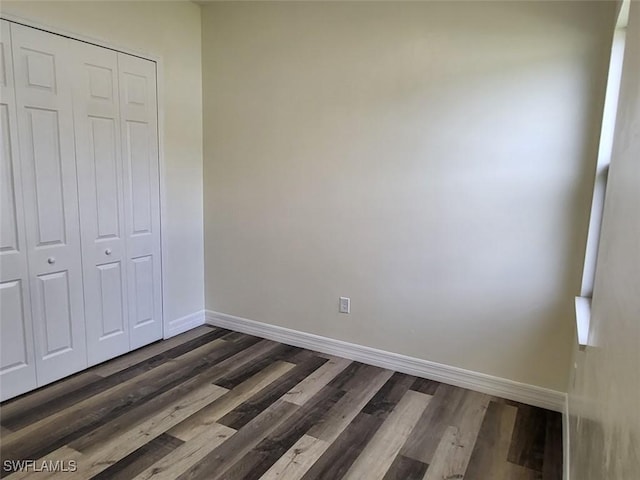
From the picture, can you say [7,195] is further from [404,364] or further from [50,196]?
[404,364]

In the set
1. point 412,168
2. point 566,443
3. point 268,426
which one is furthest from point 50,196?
point 566,443

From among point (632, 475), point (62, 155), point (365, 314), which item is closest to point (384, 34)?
point (365, 314)

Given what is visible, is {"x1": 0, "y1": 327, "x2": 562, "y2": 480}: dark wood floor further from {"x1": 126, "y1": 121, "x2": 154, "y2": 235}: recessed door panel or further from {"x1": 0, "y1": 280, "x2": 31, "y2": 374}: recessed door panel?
{"x1": 126, "y1": 121, "x2": 154, "y2": 235}: recessed door panel

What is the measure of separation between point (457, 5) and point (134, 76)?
2219 millimetres

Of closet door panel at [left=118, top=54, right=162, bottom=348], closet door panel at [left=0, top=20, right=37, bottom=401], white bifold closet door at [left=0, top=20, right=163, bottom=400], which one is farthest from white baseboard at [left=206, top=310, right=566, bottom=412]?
closet door panel at [left=0, top=20, right=37, bottom=401]

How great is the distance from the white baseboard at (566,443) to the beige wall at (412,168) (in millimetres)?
230

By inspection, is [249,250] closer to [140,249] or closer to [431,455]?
[140,249]

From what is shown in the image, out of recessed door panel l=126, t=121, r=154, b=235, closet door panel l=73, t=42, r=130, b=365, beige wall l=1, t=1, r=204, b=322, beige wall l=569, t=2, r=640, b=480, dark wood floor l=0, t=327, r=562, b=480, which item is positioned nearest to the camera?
beige wall l=569, t=2, r=640, b=480

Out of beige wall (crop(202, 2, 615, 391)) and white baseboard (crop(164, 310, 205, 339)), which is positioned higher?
beige wall (crop(202, 2, 615, 391))

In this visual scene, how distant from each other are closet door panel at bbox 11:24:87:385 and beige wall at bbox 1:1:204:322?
43 centimetres

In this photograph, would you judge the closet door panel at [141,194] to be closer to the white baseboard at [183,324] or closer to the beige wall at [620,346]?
the white baseboard at [183,324]

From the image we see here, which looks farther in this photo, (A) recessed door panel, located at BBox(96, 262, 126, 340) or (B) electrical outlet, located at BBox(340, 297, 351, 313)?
(B) electrical outlet, located at BBox(340, 297, 351, 313)

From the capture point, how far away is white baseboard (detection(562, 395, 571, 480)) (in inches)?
76.7

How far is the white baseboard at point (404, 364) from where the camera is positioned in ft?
8.91
